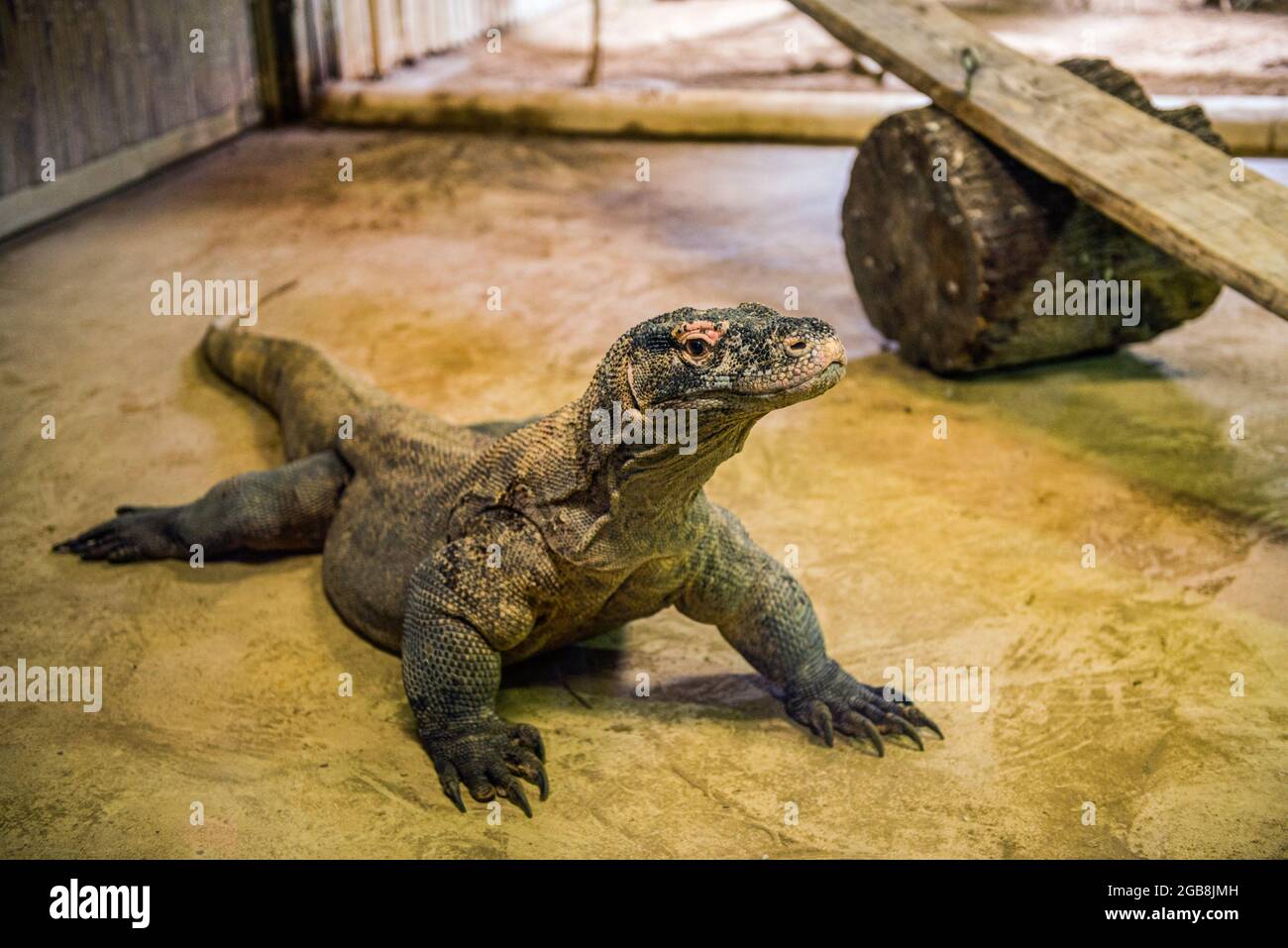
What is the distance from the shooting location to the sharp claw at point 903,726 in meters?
4.37

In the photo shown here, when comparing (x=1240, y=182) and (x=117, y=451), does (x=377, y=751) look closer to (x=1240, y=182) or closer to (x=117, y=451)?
(x=117, y=451)

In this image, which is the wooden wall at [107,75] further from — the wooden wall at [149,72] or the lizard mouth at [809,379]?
the lizard mouth at [809,379]

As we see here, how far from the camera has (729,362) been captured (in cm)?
354

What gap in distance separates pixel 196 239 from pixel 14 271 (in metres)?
1.29

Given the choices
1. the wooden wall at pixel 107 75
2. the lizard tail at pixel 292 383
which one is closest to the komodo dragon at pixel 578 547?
the lizard tail at pixel 292 383

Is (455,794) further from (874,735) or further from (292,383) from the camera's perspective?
(292,383)

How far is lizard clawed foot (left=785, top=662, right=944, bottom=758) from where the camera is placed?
4.39m

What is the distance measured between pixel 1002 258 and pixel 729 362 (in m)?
3.83

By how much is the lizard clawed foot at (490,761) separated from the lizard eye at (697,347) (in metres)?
1.38

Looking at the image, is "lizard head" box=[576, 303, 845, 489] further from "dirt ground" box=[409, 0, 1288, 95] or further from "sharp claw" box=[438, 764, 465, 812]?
"dirt ground" box=[409, 0, 1288, 95]

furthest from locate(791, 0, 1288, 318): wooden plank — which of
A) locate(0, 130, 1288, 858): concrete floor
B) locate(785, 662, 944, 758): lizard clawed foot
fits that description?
locate(785, 662, 944, 758): lizard clawed foot

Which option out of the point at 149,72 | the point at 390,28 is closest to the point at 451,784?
the point at 149,72

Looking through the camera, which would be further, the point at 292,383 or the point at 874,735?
the point at 292,383

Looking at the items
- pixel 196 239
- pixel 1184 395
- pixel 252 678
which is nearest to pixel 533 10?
pixel 196 239
